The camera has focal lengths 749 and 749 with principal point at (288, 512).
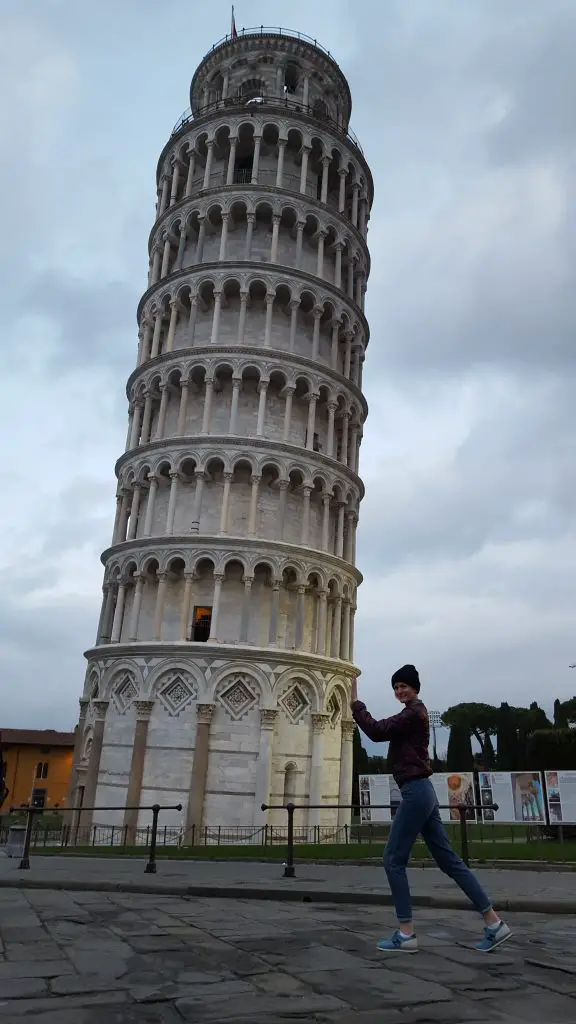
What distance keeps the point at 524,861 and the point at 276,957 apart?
1093cm

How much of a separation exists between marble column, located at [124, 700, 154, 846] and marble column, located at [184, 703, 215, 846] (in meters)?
2.22

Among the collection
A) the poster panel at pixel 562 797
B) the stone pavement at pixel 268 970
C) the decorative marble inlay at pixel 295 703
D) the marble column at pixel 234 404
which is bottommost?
the stone pavement at pixel 268 970

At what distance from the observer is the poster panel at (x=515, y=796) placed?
21.2m

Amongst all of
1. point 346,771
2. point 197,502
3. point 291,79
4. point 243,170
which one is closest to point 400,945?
point 197,502

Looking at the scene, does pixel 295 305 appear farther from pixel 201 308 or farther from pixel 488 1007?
pixel 488 1007

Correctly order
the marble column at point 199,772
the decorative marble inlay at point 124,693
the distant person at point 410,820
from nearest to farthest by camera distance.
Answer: the distant person at point 410,820 < the marble column at point 199,772 < the decorative marble inlay at point 124,693

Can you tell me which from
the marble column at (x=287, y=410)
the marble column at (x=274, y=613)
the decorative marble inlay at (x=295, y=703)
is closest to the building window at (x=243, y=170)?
the marble column at (x=287, y=410)

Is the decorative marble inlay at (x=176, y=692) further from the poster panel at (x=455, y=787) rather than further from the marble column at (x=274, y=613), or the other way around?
the poster panel at (x=455, y=787)

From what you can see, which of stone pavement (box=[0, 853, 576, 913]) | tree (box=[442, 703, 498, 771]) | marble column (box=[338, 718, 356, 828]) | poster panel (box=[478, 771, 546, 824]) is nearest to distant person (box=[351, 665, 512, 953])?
stone pavement (box=[0, 853, 576, 913])

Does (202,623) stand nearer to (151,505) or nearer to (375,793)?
(151,505)

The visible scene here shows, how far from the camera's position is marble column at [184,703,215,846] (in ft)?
98.4

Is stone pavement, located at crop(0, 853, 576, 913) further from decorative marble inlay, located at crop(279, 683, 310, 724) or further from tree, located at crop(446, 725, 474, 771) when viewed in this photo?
tree, located at crop(446, 725, 474, 771)

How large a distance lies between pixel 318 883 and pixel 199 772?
812 inches

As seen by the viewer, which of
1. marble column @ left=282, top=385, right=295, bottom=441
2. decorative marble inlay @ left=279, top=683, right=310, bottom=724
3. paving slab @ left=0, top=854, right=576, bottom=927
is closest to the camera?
paving slab @ left=0, top=854, right=576, bottom=927
